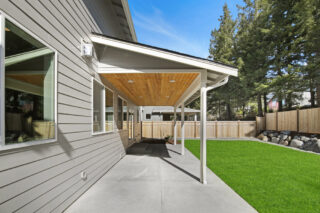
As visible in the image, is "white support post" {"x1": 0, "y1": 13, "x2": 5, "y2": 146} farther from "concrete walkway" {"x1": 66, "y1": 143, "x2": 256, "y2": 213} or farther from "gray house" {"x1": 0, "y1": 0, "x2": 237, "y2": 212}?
"concrete walkway" {"x1": 66, "y1": 143, "x2": 256, "y2": 213}

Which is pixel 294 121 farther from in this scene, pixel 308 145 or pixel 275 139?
pixel 308 145

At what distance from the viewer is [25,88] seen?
1.95m

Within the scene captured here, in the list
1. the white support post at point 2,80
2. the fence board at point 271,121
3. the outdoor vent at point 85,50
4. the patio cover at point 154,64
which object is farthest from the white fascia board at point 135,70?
the fence board at point 271,121

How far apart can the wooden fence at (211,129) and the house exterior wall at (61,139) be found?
9.85 metres

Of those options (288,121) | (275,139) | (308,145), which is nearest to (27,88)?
(308,145)

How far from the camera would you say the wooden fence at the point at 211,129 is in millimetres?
13609

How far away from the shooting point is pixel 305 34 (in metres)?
12.4

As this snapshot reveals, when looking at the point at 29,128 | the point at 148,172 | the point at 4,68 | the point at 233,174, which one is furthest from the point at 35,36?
the point at 233,174

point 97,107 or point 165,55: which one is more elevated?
point 165,55

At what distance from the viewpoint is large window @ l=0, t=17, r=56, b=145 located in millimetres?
1659

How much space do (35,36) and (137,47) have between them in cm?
194

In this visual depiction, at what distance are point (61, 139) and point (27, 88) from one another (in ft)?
2.98

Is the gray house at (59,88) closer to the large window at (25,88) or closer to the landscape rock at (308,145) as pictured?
the large window at (25,88)

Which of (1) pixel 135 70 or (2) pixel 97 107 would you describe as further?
(2) pixel 97 107
